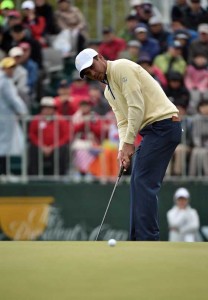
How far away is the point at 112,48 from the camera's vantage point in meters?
19.2

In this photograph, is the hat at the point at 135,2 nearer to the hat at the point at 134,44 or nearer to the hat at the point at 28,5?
the hat at the point at 134,44

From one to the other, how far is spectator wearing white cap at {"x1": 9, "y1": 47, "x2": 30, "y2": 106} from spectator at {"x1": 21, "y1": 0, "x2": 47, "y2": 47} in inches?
64.0

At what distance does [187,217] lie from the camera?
16.2m

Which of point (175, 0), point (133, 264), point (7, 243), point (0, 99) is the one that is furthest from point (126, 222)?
point (133, 264)

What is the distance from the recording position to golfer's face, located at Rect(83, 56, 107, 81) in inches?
381

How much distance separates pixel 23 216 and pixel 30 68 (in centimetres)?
240

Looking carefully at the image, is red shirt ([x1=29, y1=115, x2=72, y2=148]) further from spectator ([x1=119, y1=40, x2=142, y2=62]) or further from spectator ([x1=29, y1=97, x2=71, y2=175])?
spectator ([x1=119, y1=40, x2=142, y2=62])

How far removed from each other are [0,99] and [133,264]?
367 inches

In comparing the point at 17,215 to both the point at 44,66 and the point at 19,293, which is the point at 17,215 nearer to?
the point at 44,66

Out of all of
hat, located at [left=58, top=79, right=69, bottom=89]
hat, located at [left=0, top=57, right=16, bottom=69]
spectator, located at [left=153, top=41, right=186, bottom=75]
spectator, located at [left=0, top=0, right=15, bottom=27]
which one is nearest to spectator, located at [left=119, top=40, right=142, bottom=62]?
spectator, located at [left=153, top=41, right=186, bottom=75]

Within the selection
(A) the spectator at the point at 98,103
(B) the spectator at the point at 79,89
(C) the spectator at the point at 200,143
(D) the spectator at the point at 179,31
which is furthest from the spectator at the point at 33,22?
(C) the spectator at the point at 200,143

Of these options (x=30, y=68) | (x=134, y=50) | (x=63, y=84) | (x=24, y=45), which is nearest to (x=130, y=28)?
(x=134, y=50)

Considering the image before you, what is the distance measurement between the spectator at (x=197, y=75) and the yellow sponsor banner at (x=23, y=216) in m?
2.89

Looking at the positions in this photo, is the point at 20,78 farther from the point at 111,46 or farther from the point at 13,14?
the point at 111,46
